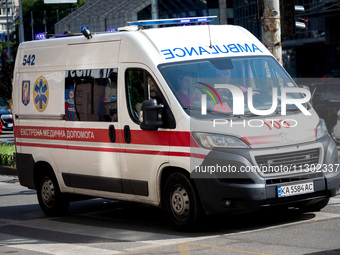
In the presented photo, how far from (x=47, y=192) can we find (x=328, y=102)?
11210 mm

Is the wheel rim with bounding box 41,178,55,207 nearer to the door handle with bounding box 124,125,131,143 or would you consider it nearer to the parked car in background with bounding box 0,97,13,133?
the door handle with bounding box 124,125,131,143

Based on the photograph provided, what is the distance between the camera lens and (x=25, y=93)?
1271 centimetres

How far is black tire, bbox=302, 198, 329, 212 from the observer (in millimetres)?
10500

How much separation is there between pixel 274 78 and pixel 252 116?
3.54 ft

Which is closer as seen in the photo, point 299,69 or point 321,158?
point 321,158

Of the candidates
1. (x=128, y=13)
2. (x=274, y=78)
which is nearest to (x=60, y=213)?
(x=274, y=78)

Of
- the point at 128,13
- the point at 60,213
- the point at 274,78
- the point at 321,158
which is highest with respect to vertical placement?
the point at 128,13

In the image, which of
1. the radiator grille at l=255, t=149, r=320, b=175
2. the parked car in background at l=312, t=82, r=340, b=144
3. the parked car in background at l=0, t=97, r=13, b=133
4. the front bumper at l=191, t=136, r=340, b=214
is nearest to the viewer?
the front bumper at l=191, t=136, r=340, b=214

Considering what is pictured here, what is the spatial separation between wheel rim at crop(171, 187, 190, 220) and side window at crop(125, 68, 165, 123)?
44.3 inches

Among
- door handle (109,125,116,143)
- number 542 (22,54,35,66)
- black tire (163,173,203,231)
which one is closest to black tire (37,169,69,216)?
number 542 (22,54,35,66)

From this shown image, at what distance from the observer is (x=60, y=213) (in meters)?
12.4

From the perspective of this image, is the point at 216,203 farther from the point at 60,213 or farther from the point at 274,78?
the point at 60,213

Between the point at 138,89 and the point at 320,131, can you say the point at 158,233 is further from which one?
the point at 320,131

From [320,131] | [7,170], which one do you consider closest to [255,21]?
[7,170]
